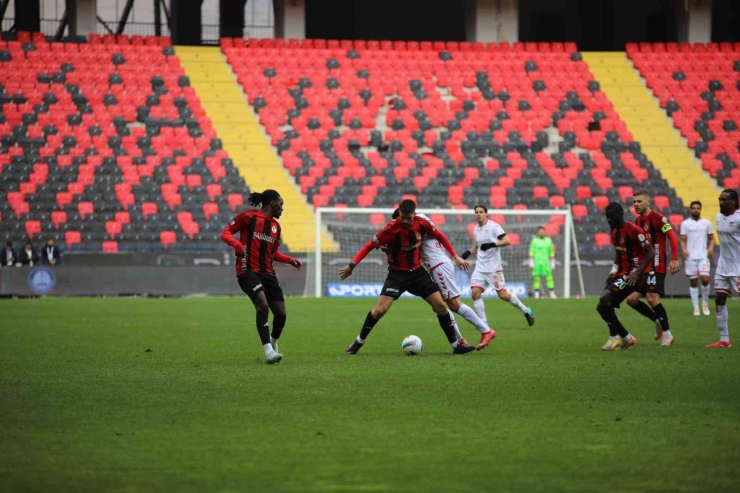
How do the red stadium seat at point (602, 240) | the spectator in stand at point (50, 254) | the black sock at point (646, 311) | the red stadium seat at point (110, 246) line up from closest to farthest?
the black sock at point (646, 311)
the spectator in stand at point (50, 254)
the red stadium seat at point (110, 246)
the red stadium seat at point (602, 240)

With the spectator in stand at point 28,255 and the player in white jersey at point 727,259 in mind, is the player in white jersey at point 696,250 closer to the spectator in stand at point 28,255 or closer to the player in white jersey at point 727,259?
the player in white jersey at point 727,259

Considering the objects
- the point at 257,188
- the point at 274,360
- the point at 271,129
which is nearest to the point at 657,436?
the point at 274,360

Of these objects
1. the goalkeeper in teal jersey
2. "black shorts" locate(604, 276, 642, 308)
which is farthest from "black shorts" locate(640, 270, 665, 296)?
the goalkeeper in teal jersey

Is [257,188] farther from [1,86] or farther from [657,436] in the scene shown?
[657,436]

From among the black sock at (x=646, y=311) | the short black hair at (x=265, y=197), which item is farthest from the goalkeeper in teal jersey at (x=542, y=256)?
the short black hair at (x=265, y=197)

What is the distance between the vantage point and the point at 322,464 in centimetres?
589

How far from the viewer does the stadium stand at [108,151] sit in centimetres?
3070

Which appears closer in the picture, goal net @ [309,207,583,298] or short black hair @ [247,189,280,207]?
short black hair @ [247,189,280,207]

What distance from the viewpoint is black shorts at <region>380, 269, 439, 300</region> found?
12.1 metres

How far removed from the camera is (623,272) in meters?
12.7

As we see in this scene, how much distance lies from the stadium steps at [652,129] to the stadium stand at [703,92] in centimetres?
36

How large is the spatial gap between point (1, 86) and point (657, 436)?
109 ft

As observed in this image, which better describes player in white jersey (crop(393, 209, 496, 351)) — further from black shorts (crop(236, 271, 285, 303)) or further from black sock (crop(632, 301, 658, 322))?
black shorts (crop(236, 271, 285, 303))

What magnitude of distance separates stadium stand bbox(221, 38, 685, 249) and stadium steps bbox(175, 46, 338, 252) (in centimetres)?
41
